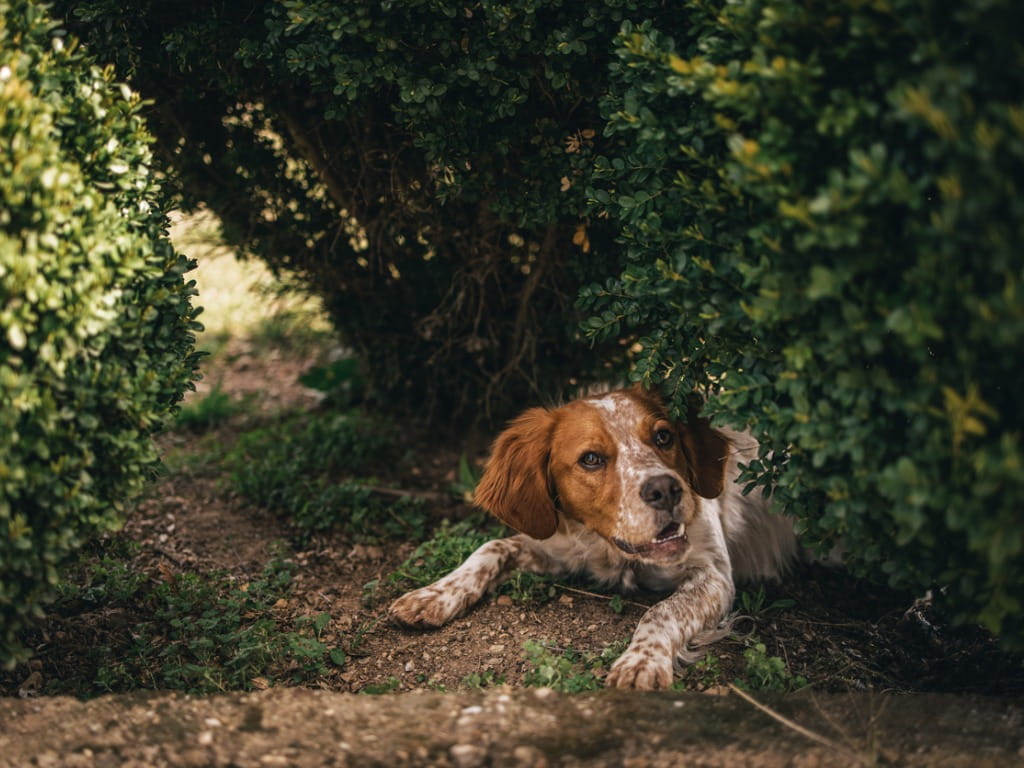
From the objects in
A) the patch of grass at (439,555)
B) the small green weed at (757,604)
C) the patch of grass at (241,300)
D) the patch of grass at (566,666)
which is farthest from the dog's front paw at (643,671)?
the patch of grass at (241,300)

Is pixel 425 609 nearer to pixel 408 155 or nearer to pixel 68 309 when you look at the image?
pixel 68 309

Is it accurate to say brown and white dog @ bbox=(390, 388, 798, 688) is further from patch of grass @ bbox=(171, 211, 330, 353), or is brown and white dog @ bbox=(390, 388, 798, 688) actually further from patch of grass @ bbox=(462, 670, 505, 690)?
patch of grass @ bbox=(171, 211, 330, 353)

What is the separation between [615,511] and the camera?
344 cm

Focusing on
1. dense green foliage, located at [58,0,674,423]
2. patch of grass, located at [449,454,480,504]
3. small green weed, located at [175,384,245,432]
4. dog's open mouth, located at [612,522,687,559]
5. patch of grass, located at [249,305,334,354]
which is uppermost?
dense green foliage, located at [58,0,674,423]

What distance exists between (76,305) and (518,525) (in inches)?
74.9

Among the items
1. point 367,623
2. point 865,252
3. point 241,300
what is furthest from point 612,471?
point 241,300

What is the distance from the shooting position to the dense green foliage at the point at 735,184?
210 centimetres

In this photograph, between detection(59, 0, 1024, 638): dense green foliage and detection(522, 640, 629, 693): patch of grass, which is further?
detection(522, 640, 629, 693): patch of grass

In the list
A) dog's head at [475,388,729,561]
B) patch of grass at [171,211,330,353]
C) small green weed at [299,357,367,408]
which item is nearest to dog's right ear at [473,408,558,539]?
dog's head at [475,388,729,561]

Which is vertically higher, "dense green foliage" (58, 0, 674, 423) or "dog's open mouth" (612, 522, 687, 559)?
"dense green foliage" (58, 0, 674, 423)

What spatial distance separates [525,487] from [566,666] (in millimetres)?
875

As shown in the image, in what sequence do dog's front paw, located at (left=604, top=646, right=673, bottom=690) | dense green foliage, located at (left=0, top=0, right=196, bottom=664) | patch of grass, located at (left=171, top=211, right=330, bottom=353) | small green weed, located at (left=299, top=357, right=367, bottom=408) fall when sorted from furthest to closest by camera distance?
small green weed, located at (left=299, top=357, right=367, bottom=408) → patch of grass, located at (left=171, top=211, right=330, bottom=353) → dog's front paw, located at (left=604, top=646, right=673, bottom=690) → dense green foliage, located at (left=0, top=0, right=196, bottom=664)

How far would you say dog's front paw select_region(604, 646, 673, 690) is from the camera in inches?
115

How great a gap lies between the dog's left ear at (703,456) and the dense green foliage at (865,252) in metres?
0.77
